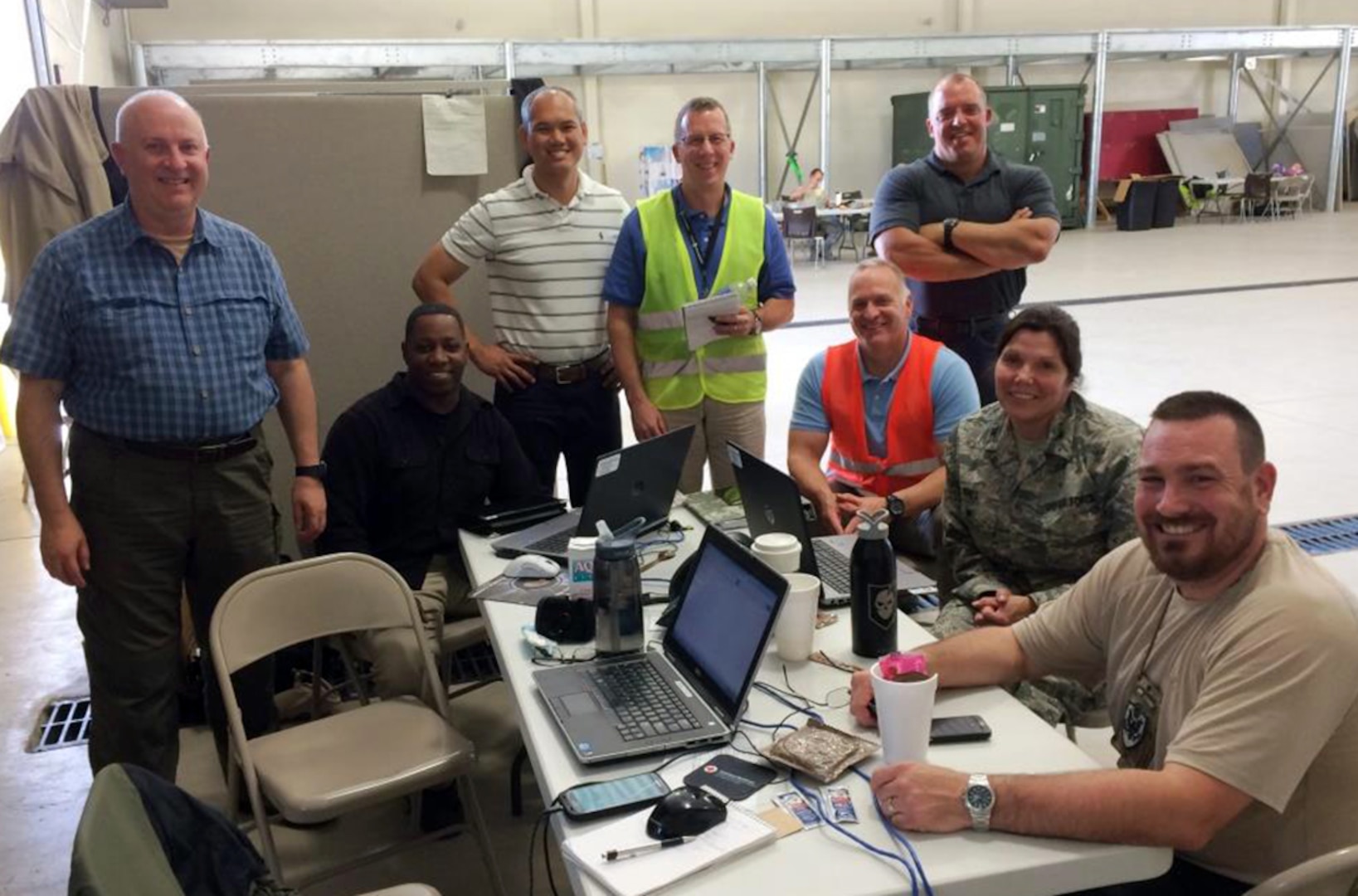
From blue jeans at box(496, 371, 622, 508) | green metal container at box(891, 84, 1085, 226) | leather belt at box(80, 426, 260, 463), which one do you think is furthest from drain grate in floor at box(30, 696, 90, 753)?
green metal container at box(891, 84, 1085, 226)

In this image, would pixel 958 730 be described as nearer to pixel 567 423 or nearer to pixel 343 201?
pixel 567 423

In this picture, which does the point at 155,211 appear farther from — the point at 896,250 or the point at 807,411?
the point at 896,250

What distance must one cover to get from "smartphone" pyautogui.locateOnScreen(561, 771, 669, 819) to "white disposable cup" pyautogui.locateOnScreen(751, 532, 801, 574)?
62 cm

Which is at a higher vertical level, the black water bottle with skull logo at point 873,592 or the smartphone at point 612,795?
the black water bottle with skull logo at point 873,592

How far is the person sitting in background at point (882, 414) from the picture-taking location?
3.02 m

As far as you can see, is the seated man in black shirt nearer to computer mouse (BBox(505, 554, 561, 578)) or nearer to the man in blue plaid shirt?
the man in blue plaid shirt

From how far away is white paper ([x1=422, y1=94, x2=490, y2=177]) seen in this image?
3986 millimetres

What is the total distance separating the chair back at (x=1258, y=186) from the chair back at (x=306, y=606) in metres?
17.7

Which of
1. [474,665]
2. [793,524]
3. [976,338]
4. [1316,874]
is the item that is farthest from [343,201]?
[1316,874]

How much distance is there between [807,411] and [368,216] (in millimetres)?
1857

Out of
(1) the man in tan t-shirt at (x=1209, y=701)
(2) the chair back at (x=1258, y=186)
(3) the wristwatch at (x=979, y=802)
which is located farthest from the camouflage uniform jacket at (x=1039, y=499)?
(2) the chair back at (x=1258, y=186)

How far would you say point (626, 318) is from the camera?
3.50m

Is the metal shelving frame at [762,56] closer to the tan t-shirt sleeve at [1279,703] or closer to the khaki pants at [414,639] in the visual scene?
the khaki pants at [414,639]

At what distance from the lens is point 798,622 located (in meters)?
1.97
